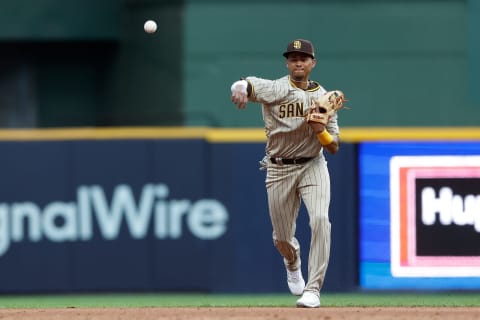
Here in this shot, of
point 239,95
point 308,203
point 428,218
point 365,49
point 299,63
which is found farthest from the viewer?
point 365,49

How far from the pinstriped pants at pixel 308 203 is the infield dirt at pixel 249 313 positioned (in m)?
0.31

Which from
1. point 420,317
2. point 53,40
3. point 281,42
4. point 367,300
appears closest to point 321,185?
point 420,317

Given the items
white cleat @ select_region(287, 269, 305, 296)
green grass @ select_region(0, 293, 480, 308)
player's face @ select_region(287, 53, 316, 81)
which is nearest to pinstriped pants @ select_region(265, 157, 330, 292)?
white cleat @ select_region(287, 269, 305, 296)

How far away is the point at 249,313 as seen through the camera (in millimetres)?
8188

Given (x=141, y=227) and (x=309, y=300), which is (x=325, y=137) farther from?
(x=141, y=227)

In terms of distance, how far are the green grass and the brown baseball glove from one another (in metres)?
1.70

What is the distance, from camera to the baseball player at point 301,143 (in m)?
8.27

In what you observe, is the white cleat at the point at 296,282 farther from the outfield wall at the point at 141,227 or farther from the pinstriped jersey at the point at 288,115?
the outfield wall at the point at 141,227

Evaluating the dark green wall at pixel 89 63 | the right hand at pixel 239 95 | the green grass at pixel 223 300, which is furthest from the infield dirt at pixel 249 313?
the dark green wall at pixel 89 63

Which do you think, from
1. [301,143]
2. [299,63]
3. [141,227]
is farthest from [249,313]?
[141,227]

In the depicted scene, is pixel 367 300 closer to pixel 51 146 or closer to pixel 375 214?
pixel 375 214

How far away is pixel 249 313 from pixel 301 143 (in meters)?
1.13

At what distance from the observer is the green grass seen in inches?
384

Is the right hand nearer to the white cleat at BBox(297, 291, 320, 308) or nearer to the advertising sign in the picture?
the white cleat at BBox(297, 291, 320, 308)
